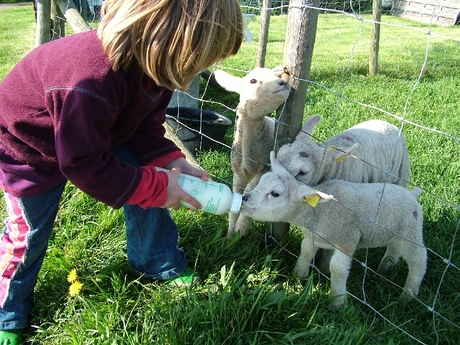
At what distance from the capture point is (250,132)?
9.60 ft

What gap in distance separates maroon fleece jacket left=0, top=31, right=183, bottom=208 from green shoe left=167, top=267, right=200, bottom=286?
0.82m

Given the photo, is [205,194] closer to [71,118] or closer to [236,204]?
[236,204]

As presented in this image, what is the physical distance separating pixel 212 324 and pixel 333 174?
50.1 inches

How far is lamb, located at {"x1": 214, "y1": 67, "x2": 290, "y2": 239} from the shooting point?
2.68 metres

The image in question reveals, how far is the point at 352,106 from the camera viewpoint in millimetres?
5145

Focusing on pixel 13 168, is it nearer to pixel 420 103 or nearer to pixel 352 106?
pixel 352 106

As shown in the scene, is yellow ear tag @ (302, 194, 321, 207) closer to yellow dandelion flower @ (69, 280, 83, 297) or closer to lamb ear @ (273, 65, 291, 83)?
lamb ear @ (273, 65, 291, 83)

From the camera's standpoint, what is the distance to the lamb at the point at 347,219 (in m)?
2.44

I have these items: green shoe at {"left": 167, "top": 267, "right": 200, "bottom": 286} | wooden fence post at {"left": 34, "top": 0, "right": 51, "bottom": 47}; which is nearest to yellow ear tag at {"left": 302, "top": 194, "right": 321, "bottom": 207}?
green shoe at {"left": 167, "top": 267, "right": 200, "bottom": 286}

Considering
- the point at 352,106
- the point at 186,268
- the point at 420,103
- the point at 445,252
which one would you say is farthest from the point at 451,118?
the point at 186,268

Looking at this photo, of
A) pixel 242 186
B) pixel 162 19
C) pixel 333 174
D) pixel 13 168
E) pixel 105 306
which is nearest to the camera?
pixel 162 19

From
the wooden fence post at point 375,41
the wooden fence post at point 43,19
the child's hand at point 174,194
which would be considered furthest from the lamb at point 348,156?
the wooden fence post at point 375,41

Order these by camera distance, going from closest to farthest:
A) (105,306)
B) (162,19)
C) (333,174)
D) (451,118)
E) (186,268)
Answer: (162,19), (105,306), (186,268), (333,174), (451,118)

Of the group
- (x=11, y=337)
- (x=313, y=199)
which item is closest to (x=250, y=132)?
(x=313, y=199)
